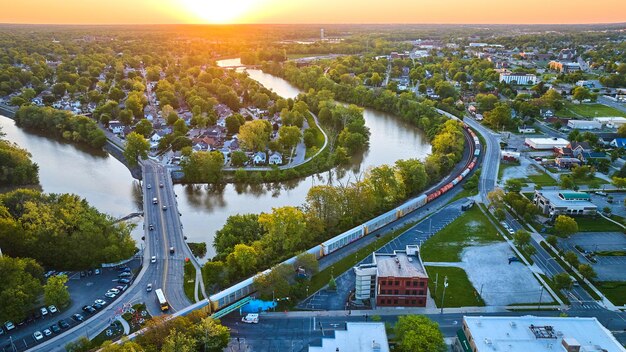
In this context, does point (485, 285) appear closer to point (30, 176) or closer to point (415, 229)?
point (415, 229)

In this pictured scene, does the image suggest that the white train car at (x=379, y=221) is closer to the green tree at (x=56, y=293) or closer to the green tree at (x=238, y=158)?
the green tree at (x=238, y=158)

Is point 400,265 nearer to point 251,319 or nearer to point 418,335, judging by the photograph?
point 418,335

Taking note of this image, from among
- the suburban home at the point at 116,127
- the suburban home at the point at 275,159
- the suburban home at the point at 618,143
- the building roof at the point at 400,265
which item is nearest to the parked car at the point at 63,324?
the building roof at the point at 400,265

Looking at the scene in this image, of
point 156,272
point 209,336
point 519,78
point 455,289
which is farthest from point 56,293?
point 519,78

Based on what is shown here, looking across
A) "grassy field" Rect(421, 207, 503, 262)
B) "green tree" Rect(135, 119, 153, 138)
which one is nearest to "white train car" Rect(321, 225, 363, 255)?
"grassy field" Rect(421, 207, 503, 262)

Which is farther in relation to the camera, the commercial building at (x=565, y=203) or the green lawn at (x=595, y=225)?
the commercial building at (x=565, y=203)

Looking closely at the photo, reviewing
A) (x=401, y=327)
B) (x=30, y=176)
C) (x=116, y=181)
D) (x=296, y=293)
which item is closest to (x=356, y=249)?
(x=296, y=293)

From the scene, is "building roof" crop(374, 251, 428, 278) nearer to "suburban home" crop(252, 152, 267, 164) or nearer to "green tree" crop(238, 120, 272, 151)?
"suburban home" crop(252, 152, 267, 164)
